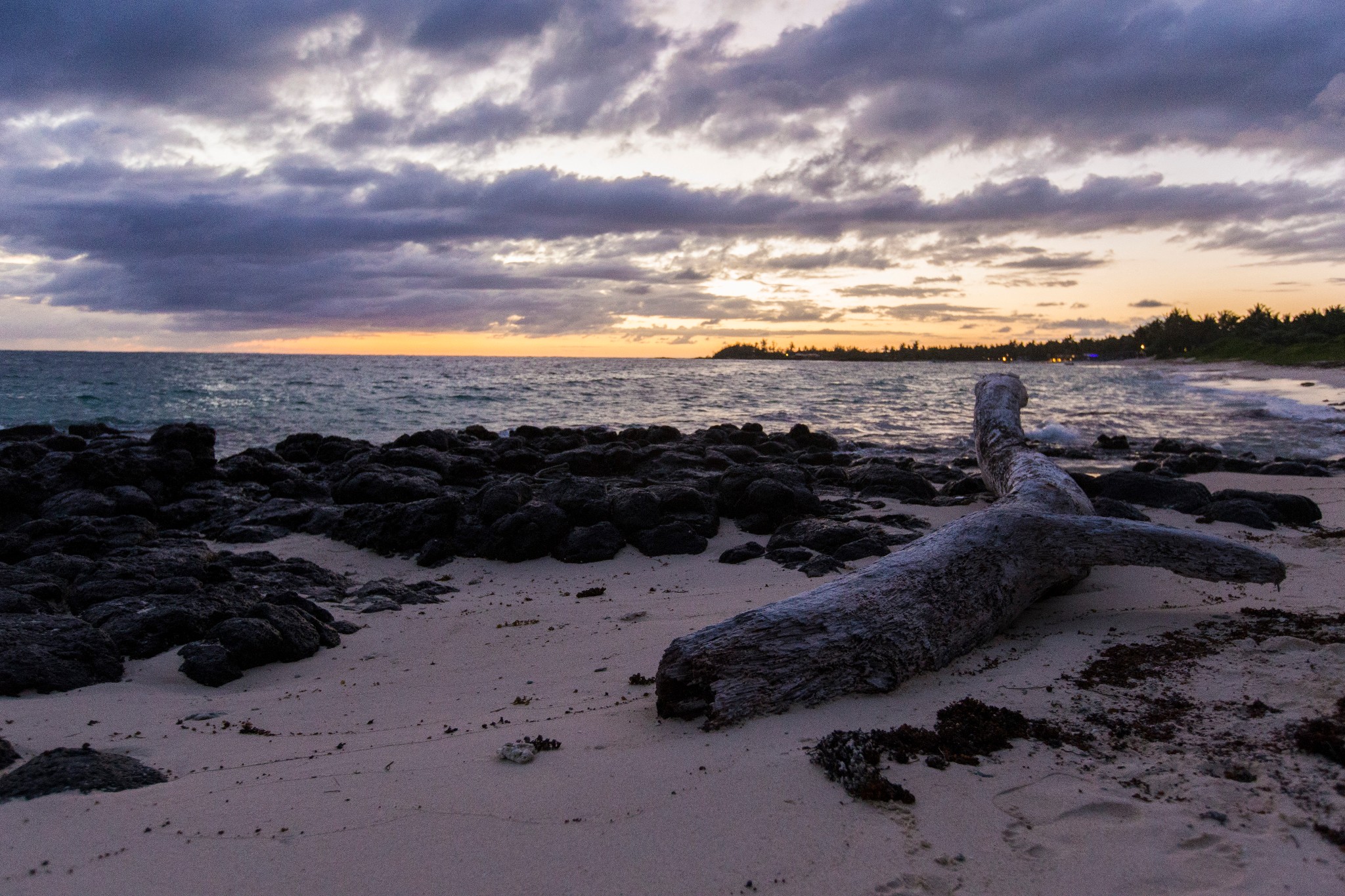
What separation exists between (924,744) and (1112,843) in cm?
92

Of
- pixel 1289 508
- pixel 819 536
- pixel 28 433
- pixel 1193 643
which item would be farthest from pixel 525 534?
pixel 28 433

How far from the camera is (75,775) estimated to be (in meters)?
3.68

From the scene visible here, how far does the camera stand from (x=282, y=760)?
4.17 m

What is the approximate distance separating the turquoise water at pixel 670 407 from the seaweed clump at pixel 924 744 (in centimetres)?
2015

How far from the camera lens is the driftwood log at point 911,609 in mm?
4367

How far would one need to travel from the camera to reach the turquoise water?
26.4 m

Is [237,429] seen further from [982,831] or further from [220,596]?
[982,831]

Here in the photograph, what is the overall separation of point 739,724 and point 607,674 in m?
1.59

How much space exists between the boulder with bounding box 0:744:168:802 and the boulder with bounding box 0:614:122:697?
4.46 feet

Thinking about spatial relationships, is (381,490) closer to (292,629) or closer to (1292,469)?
(292,629)

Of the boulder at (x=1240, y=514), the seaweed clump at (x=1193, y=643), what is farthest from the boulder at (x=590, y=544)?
the boulder at (x=1240, y=514)

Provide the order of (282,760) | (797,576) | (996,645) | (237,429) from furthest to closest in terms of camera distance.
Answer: (237,429) → (797,576) → (996,645) → (282,760)

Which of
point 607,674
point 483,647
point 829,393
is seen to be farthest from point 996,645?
point 829,393

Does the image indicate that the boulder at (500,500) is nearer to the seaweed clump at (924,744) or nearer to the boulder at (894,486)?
the boulder at (894,486)
